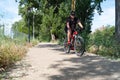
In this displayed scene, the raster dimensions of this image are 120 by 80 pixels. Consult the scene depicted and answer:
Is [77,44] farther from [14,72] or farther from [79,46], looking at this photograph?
[14,72]

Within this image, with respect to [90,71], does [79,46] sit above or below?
above

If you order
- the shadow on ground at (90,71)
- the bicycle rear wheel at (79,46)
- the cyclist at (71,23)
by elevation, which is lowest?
the shadow on ground at (90,71)

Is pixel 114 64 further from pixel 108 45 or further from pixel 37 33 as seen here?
pixel 37 33

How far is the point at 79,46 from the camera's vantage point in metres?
14.0

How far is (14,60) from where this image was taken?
1177cm

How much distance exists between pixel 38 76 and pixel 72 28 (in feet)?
19.3

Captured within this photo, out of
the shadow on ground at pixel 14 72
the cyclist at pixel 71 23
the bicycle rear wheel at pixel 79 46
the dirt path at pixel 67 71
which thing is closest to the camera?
the shadow on ground at pixel 14 72

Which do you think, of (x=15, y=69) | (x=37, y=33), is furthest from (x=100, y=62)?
(x=37, y=33)

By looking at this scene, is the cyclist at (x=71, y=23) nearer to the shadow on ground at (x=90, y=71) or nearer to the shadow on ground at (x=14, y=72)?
the shadow on ground at (x=90, y=71)

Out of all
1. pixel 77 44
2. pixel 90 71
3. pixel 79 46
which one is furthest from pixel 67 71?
pixel 77 44

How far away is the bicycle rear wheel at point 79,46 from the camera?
1394 cm

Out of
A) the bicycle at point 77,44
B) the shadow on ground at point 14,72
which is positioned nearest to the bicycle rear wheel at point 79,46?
the bicycle at point 77,44

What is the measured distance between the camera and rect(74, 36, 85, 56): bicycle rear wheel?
45.7ft

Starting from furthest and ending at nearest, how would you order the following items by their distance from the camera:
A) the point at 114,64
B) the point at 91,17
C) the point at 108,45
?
the point at 91,17, the point at 108,45, the point at 114,64
